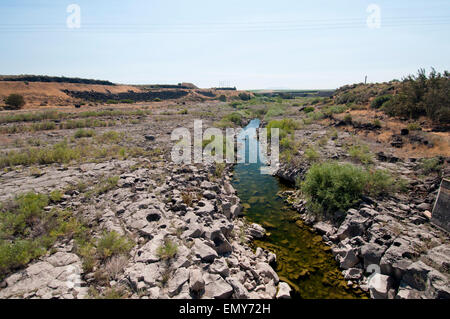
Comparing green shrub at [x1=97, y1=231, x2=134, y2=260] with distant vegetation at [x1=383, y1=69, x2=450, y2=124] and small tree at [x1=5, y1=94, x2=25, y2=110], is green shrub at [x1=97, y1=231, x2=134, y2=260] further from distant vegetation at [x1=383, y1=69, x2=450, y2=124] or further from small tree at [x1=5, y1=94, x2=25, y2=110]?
small tree at [x1=5, y1=94, x2=25, y2=110]

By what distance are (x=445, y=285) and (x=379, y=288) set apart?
119 centimetres

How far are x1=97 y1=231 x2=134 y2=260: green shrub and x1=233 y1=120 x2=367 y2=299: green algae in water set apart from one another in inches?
160

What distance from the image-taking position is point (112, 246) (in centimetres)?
442

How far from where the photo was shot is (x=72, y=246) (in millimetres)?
4559

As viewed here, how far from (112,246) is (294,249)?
5.33 metres

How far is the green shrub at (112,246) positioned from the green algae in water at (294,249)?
4072mm

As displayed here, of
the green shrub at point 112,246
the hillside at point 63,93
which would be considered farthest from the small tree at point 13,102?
the green shrub at point 112,246

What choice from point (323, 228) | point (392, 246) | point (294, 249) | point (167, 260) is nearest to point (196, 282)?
point (167, 260)

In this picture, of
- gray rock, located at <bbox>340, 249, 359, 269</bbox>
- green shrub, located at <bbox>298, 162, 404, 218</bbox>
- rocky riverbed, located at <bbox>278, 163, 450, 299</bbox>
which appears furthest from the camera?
green shrub, located at <bbox>298, 162, 404, 218</bbox>

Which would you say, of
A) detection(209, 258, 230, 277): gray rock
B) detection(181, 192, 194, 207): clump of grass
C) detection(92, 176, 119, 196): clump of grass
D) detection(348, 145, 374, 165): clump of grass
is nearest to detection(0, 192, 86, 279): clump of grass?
detection(92, 176, 119, 196): clump of grass

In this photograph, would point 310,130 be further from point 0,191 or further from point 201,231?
point 0,191

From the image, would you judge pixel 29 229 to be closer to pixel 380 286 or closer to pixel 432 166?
pixel 380 286

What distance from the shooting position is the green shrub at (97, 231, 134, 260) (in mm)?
4328
